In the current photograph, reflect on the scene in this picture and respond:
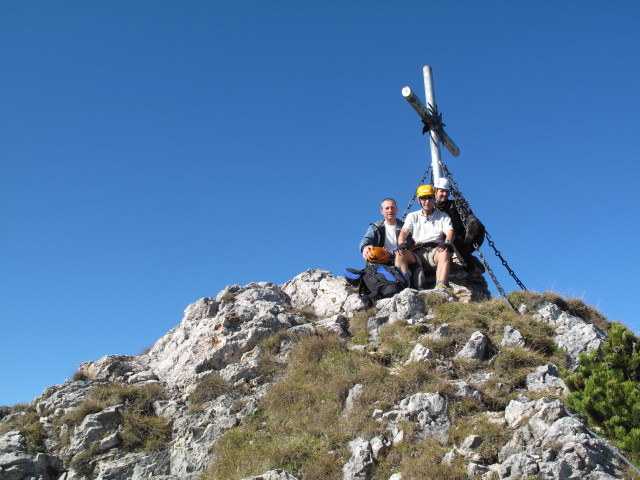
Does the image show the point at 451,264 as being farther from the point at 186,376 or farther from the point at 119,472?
the point at 119,472

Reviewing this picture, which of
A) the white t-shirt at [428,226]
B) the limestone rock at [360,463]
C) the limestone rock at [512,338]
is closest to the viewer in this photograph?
the limestone rock at [360,463]

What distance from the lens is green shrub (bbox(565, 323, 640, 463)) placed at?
6008 mm

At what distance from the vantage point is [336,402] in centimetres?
862

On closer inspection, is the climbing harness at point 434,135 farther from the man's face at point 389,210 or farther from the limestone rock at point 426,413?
the limestone rock at point 426,413

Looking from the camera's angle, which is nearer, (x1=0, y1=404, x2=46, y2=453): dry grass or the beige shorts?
→ (x1=0, y1=404, x2=46, y2=453): dry grass

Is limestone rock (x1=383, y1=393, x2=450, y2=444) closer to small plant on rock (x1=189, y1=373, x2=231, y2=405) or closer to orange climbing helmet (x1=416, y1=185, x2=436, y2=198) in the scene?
small plant on rock (x1=189, y1=373, x2=231, y2=405)

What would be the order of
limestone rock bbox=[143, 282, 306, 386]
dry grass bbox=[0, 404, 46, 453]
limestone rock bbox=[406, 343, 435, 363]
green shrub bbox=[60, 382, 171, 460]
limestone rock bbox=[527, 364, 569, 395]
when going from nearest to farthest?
1. limestone rock bbox=[527, 364, 569, 395]
2. limestone rock bbox=[406, 343, 435, 363]
3. green shrub bbox=[60, 382, 171, 460]
4. dry grass bbox=[0, 404, 46, 453]
5. limestone rock bbox=[143, 282, 306, 386]

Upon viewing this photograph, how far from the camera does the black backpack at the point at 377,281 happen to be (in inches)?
462

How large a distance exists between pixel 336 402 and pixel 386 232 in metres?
4.92

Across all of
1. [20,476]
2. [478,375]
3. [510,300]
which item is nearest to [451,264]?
[510,300]

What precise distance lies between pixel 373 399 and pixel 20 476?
18.2 feet

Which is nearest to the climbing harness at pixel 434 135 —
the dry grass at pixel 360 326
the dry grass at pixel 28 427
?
the dry grass at pixel 360 326

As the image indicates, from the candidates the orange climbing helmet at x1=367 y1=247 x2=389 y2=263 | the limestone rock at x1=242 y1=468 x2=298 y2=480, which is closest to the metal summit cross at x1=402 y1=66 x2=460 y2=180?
the orange climbing helmet at x1=367 y1=247 x2=389 y2=263

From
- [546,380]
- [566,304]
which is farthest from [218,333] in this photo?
[566,304]
